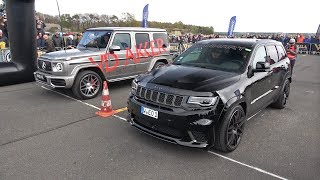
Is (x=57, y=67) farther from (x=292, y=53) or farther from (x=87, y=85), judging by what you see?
(x=292, y=53)

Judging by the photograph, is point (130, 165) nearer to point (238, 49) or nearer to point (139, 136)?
point (139, 136)

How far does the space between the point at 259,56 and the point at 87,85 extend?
4.30 m

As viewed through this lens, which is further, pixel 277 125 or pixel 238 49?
pixel 277 125

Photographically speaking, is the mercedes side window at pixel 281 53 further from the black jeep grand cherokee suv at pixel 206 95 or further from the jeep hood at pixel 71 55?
the jeep hood at pixel 71 55

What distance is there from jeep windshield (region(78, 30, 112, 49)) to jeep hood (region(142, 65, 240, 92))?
10.6 ft

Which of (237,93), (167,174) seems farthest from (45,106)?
(237,93)

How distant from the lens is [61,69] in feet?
21.0

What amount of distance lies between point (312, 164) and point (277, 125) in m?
1.57

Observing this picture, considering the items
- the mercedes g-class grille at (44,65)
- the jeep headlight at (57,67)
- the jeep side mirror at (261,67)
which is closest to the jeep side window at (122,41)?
the jeep headlight at (57,67)

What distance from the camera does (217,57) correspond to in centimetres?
486

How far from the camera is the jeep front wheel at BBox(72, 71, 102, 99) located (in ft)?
21.9

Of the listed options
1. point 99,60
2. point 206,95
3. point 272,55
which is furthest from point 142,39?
point 206,95

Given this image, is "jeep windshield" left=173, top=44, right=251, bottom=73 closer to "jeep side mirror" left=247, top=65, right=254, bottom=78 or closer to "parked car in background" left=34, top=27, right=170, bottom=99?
"jeep side mirror" left=247, top=65, right=254, bottom=78

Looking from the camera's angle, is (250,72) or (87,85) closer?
(250,72)
